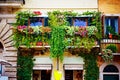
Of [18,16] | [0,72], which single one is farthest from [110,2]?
[0,72]

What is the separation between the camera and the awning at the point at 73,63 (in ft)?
80.8

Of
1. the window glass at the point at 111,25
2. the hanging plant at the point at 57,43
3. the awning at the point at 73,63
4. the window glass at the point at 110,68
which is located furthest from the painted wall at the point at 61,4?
the window glass at the point at 110,68

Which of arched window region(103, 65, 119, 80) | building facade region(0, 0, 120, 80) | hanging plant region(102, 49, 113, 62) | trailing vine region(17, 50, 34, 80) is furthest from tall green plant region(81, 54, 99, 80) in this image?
trailing vine region(17, 50, 34, 80)

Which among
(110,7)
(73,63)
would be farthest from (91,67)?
(110,7)

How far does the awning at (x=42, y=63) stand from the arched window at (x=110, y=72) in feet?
10.2

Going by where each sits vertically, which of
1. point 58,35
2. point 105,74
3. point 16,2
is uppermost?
point 16,2

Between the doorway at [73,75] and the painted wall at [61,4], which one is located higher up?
the painted wall at [61,4]

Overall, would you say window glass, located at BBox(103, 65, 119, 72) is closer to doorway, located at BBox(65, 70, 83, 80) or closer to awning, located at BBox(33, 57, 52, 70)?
doorway, located at BBox(65, 70, 83, 80)

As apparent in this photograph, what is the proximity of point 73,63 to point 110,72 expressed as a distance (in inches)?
83.9

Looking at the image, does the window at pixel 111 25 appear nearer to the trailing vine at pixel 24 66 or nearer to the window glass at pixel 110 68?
the window glass at pixel 110 68

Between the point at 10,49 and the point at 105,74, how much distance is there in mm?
5439

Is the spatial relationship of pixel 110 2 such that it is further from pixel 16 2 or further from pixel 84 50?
pixel 16 2

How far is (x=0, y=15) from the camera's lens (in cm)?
2470

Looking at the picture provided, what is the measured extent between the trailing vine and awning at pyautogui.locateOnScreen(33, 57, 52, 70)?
0.28 m
